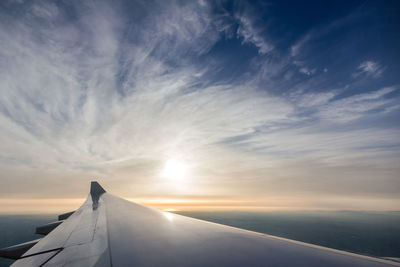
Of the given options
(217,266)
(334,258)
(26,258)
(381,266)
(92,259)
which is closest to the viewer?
(217,266)

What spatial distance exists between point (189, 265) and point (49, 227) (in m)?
10.8

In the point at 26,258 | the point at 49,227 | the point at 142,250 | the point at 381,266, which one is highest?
the point at 142,250

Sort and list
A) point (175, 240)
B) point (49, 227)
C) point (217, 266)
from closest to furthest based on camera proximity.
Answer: point (217, 266) → point (175, 240) → point (49, 227)

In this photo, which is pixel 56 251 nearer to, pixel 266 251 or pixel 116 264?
pixel 116 264

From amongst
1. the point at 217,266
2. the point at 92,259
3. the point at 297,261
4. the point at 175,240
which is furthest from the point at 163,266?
the point at 297,261

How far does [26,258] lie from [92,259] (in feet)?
6.74

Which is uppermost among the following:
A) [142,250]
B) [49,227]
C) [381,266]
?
[142,250]

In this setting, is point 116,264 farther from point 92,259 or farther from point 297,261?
point 297,261

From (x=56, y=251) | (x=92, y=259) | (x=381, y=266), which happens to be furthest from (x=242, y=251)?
(x=56, y=251)

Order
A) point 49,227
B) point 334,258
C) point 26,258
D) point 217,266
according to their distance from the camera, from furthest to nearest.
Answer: point 49,227
point 26,258
point 334,258
point 217,266

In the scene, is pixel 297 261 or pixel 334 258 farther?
pixel 334 258

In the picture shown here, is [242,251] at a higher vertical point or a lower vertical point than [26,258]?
higher

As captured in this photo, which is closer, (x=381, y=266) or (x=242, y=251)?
(x=381, y=266)

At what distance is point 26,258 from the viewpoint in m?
3.35
